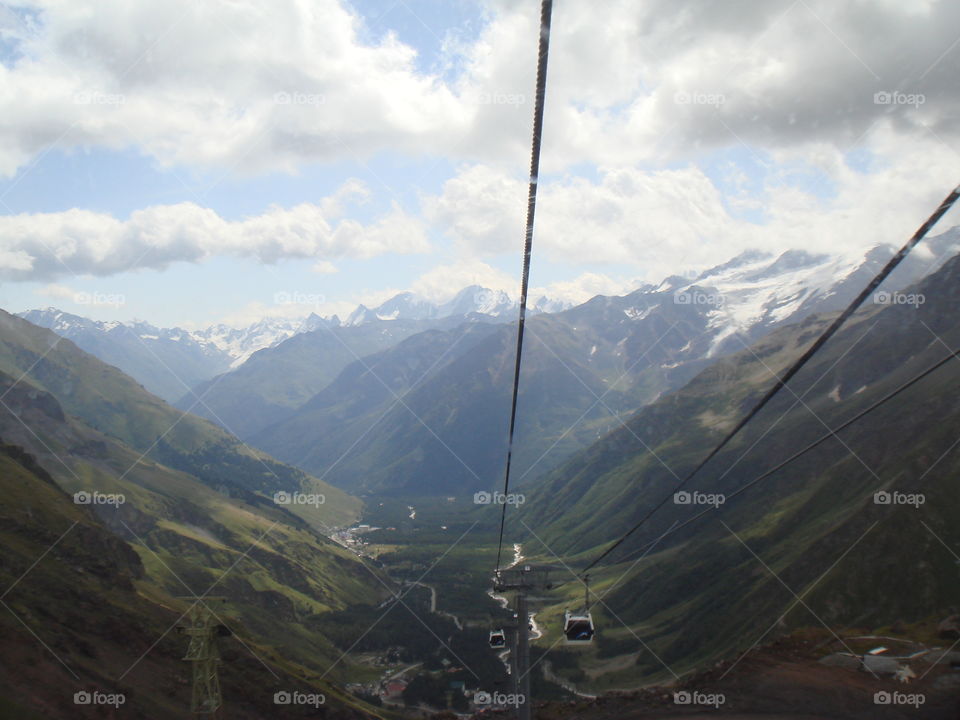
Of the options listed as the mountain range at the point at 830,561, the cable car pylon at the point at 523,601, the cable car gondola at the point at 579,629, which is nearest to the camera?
the cable car pylon at the point at 523,601

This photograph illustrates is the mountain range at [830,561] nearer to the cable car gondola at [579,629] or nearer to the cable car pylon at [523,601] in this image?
the cable car gondola at [579,629]

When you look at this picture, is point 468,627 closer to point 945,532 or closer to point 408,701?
point 408,701

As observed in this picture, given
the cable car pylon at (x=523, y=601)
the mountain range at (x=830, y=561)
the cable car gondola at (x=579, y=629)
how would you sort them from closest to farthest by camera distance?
the cable car pylon at (x=523, y=601) → the cable car gondola at (x=579, y=629) → the mountain range at (x=830, y=561)

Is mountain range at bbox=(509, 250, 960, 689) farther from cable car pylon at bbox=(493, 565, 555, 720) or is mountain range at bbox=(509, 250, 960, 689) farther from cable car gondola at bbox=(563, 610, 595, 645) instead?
cable car pylon at bbox=(493, 565, 555, 720)

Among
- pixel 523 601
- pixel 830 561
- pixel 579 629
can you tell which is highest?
pixel 523 601

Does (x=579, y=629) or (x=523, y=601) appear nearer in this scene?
(x=523, y=601)

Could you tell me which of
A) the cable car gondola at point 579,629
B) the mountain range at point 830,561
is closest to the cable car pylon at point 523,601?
the cable car gondola at point 579,629

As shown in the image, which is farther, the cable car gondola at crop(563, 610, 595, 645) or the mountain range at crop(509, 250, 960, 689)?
the mountain range at crop(509, 250, 960, 689)

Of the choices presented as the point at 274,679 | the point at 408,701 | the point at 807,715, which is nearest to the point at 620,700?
the point at 807,715

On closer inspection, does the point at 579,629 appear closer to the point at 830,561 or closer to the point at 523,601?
the point at 523,601

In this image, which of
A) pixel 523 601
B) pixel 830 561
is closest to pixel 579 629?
pixel 523 601

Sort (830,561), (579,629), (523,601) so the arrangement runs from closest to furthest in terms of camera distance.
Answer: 1. (523,601)
2. (579,629)
3. (830,561)

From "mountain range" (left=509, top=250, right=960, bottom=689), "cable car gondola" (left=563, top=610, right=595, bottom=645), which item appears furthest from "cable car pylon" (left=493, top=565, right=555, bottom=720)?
"mountain range" (left=509, top=250, right=960, bottom=689)
